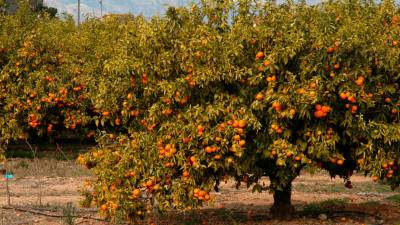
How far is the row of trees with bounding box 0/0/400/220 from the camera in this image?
6.36m

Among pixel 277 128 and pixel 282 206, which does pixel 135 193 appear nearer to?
pixel 277 128

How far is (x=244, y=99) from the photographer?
259 inches

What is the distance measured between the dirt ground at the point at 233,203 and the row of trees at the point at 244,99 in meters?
1.14

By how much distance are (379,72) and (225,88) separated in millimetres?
1686

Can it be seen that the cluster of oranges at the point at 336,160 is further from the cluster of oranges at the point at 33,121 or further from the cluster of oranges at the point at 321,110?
the cluster of oranges at the point at 33,121

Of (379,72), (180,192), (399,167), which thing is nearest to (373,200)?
(399,167)

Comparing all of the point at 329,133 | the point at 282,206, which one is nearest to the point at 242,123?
the point at 329,133

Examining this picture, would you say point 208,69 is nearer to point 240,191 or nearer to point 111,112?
point 111,112

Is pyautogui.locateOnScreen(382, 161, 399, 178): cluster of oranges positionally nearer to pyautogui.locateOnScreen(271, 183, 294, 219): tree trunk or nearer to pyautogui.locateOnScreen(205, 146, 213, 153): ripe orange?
pyautogui.locateOnScreen(271, 183, 294, 219): tree trunk

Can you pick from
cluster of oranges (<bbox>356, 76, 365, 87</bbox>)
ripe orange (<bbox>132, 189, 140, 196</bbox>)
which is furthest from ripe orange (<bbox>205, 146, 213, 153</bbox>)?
cluster of oranges (<bbox>356, 76, 365, 87</bbox>)

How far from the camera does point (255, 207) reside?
937 centimetres

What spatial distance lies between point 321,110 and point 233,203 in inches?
149

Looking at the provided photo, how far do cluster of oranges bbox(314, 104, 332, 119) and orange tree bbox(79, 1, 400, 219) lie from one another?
0.5 inches

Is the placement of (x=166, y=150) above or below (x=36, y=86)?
below
